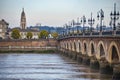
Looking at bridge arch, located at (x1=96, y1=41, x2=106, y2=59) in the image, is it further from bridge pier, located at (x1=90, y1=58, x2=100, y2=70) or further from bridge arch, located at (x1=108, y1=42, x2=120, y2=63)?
bridge arch, located at (x1=108, y1=42, x2=120, y2=63)

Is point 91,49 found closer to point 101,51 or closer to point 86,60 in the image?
point 86,60

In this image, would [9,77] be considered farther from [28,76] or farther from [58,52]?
[58,52]

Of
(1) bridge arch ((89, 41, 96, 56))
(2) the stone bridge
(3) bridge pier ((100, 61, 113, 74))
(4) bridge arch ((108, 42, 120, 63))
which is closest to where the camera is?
(2) the stone bridge

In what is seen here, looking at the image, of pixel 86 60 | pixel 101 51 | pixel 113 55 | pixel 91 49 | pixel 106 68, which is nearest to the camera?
pixel 113 55

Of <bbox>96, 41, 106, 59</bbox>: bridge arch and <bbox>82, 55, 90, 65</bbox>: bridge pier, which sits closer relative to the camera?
<bbox>96, 41, 106, 59</bbox>: bridge arch

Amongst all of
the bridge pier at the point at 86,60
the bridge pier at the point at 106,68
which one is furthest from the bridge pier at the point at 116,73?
the bridge pier at the point at 86,60

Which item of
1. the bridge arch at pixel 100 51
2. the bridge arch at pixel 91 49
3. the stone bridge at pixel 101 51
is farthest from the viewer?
the bridge arch at pixel 91 49

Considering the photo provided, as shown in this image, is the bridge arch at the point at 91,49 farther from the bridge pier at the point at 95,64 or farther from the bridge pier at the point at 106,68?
the bridge pier at the point at 106,68

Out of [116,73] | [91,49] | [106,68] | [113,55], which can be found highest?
[91,49]

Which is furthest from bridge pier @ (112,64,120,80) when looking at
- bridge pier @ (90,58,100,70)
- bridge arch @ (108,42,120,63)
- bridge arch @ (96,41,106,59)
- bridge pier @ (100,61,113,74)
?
bridge pier @ (90,58,100,70)

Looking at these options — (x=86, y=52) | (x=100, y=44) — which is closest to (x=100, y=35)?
(x=100, y=44)

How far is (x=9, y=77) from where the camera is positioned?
5562 centimetres

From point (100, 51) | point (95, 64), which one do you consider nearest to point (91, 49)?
point (95, 64)

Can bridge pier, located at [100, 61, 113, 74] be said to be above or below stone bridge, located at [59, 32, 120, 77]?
below
